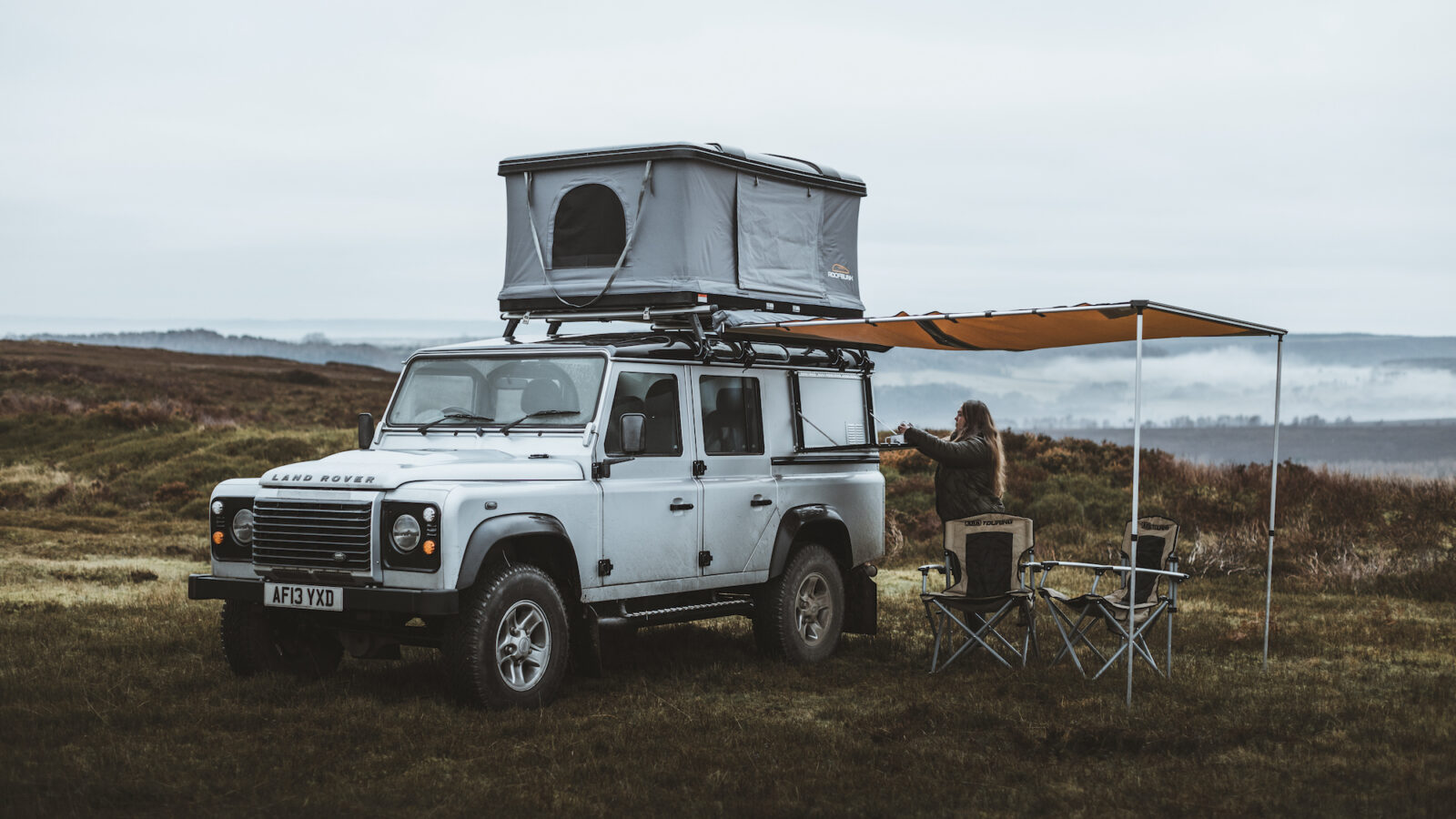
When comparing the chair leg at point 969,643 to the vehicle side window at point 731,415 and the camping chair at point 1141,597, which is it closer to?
the camping chair at point 1141,597

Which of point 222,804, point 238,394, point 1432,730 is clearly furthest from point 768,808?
point 238,394

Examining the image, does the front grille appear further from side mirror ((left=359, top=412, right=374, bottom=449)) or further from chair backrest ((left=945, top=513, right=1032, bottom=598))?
chair backrest ((left=945, top=513, right=1032, bottom=598))

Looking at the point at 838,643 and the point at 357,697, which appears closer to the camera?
the point at 357,697

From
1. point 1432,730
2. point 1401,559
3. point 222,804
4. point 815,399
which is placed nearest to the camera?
point 222,804

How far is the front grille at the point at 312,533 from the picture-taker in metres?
7.29

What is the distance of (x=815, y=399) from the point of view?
33.2ft

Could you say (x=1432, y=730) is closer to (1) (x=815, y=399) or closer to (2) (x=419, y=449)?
(1) (x=815, y=399)

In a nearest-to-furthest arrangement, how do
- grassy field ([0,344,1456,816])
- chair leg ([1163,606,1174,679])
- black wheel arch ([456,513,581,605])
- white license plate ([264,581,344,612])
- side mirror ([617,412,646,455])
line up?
grassy field ([0,344,1456,816]) → black wheel arch ([456,513,581,605]) → white license plate ([264,581,344,612]) → side mirror ([617,412,646,455]) → chair leg ([1163,606,1174,679])

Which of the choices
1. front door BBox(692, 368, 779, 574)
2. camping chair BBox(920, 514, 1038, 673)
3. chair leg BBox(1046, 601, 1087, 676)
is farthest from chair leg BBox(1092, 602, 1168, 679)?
front door BBox(692, 368, 779, 574)

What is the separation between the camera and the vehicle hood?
736cm

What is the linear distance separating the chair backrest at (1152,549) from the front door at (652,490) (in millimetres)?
2986

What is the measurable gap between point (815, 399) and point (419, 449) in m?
3.06

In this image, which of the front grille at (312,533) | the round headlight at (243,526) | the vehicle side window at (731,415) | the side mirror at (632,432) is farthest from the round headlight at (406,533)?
the vehicle side window at (731,415)

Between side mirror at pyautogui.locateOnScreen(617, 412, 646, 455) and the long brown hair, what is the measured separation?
9.93 ft
